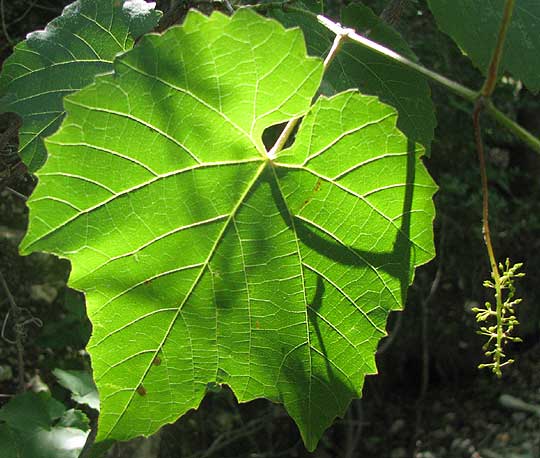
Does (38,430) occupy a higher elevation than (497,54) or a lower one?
lower

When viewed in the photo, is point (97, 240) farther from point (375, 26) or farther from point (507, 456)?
point (507, 456)

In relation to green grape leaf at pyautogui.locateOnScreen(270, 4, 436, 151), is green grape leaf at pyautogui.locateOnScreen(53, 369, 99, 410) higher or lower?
lower

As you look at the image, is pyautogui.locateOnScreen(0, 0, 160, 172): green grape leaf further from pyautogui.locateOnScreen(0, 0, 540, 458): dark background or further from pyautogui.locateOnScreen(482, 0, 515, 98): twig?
pyautogui.locateOnScreen(0, 0, 540, 458): dark background

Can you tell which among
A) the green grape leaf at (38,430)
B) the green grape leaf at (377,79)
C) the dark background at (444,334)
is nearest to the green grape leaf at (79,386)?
the green grape leaf at (38,430)

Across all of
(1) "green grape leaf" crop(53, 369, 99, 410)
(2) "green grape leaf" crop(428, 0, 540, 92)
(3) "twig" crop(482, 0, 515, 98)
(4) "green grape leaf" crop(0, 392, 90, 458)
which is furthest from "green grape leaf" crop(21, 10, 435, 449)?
(1) "green grape leaf" crop(53, 369, 99, 410)

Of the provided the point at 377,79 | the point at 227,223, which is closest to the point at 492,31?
the point at 377,79

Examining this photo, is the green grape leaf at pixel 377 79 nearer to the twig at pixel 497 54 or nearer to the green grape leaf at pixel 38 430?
the twig at pixel 497 54

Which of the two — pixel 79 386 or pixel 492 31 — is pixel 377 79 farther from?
pixel 79 386
